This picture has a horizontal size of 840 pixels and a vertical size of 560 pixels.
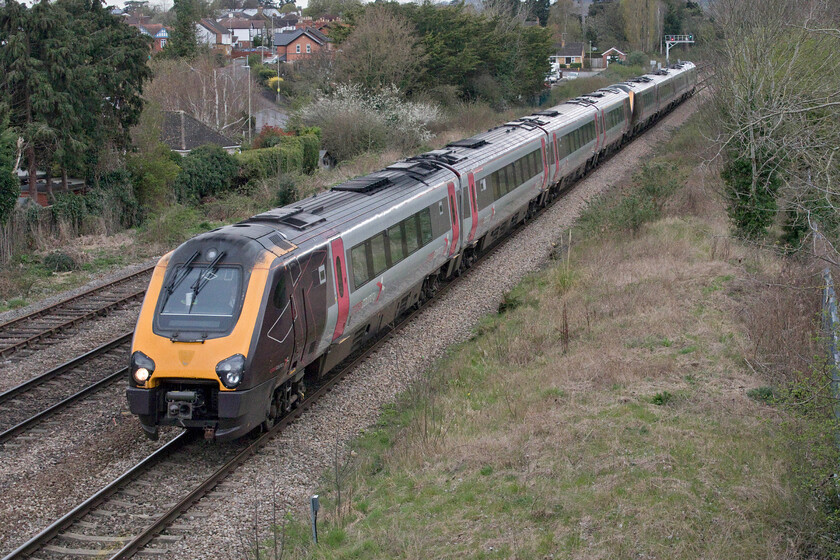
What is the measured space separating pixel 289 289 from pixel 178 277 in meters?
1.35

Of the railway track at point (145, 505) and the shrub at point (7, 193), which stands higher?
the shrub at point (7, 193)

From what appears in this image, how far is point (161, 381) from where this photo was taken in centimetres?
960

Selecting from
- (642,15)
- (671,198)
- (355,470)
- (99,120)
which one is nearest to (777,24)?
(671,198)

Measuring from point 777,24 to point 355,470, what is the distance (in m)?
15.1

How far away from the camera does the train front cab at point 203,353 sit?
30.9 ft

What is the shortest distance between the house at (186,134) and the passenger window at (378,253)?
26285 millimetres

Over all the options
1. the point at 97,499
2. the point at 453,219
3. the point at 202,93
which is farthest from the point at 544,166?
the point at 202,93

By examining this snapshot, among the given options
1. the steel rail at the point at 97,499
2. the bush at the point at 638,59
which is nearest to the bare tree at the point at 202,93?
the steel rail at the point at 97,499

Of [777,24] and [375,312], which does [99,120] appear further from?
[777,24]

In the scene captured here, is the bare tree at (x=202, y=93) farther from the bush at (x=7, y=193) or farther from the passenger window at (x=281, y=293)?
the passenger window at (x=281, y=293)

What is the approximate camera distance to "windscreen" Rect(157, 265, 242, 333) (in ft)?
31.6

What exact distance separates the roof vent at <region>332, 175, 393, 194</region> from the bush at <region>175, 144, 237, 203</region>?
1814cm

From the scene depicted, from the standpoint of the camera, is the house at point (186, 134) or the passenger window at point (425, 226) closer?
the passenger window at point (425, 226)

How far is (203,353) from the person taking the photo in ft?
31.0
